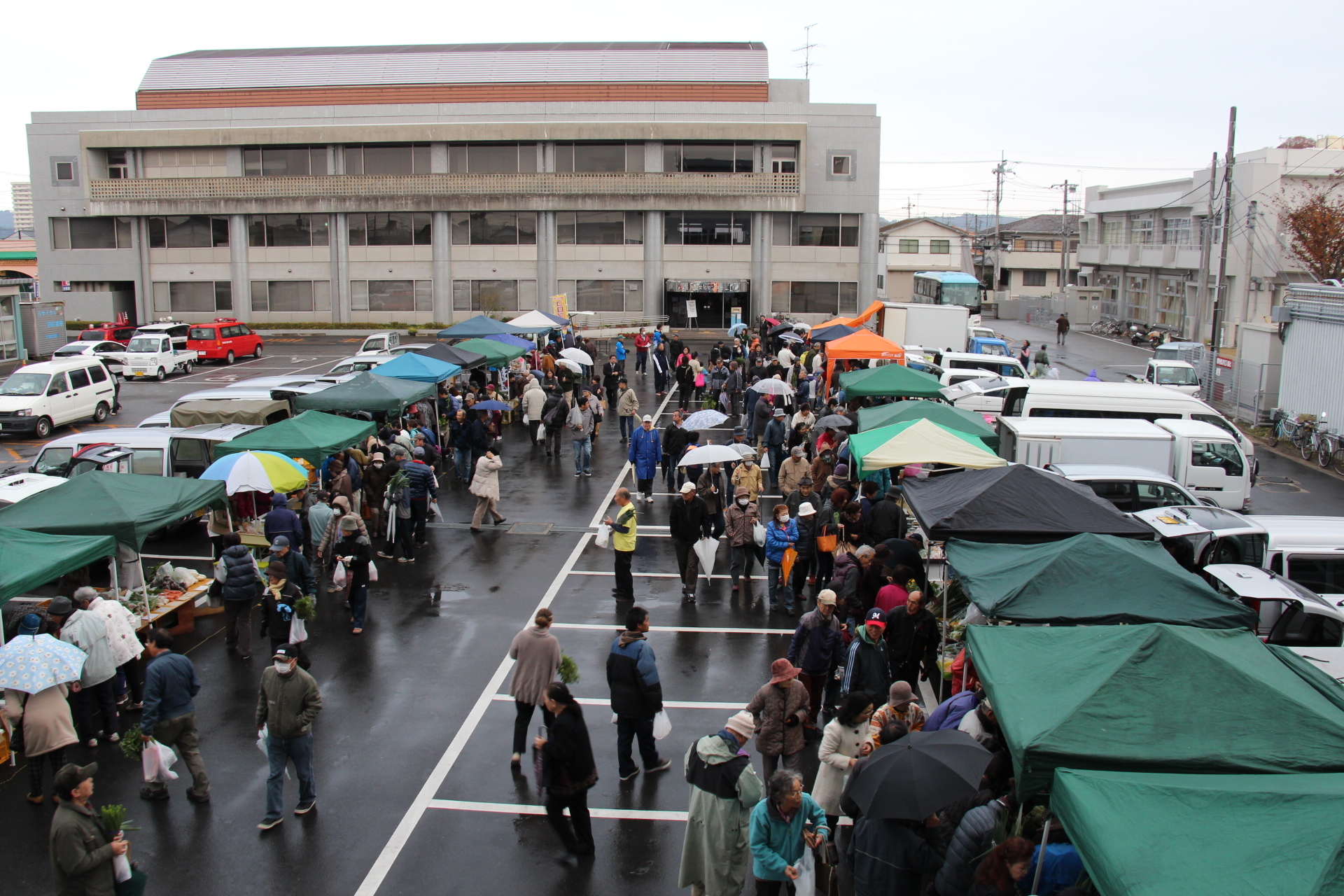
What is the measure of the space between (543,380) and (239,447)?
12.4m

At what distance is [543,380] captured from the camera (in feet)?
90.8

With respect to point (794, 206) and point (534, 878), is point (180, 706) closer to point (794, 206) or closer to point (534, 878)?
point (534, 878)

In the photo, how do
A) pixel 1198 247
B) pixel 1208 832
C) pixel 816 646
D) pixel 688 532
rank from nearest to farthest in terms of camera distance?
pixel 1208 832 < pixel 816 646 < pixel 688 532 < pixel 1198 247

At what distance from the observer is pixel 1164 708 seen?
6.38 metres

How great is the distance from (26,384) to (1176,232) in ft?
181

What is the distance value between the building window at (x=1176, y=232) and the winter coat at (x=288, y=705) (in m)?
55.8

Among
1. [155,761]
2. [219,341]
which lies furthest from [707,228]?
[155,761]

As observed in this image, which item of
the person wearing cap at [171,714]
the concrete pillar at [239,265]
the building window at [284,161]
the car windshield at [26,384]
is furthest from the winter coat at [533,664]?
the concrete pillar at [239,265]

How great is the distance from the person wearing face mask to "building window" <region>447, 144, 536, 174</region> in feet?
155

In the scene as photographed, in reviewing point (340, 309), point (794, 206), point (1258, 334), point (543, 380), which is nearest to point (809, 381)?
point (543, 380)

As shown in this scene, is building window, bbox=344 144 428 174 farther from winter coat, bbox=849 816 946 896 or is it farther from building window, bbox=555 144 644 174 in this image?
winter coat, bbox=849 816 946 896

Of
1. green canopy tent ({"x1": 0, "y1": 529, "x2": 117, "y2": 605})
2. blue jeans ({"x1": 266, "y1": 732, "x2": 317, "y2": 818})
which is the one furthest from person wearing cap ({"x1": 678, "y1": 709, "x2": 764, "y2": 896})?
green canopy tent ({"x1": 0, "y1": 529, "x2": 117, "y2": 605})

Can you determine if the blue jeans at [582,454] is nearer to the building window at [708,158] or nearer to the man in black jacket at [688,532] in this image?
the man in black jacket at [688,532]

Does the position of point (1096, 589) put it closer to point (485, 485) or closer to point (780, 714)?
point (780, 714)
